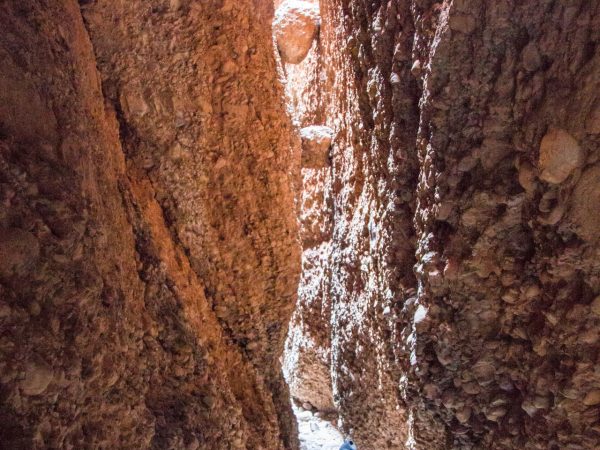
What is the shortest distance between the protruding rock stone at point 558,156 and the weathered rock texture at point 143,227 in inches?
41.9

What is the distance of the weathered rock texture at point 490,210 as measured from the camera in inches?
43.3

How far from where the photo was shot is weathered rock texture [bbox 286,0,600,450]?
1099mm

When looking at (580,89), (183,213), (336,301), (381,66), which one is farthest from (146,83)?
(336,301)

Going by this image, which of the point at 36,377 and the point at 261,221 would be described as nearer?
the point at 36,377

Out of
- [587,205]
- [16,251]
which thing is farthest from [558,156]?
[16,251]

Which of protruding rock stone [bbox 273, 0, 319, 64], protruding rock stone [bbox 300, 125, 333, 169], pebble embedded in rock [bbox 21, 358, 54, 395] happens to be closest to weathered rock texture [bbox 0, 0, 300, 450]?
pebble embedded in rock [bbox 21, 358, 54, 395]

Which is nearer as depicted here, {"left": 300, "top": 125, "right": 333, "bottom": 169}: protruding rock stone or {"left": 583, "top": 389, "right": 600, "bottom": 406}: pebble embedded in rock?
{"left": 583, "top": 389, "right": 600, "bottom": 406}: pebble embedded in rock

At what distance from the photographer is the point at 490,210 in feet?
4.28

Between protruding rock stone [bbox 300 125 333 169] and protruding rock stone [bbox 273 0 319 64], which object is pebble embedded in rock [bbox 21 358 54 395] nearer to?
protruding rock stone [bbox 300 125 333 169]

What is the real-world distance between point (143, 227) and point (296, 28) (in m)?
2.97

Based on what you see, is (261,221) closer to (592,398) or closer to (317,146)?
(592,398)

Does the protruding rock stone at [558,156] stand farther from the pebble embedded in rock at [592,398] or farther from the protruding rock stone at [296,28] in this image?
the protruding rock stone at [296,28]

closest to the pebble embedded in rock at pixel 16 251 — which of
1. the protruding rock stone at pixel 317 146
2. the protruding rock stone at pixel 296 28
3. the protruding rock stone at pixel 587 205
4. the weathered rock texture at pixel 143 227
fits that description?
the weathered rock texture at pixel 143 227

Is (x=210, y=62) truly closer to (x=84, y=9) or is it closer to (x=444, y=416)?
(x=84, y=9)
